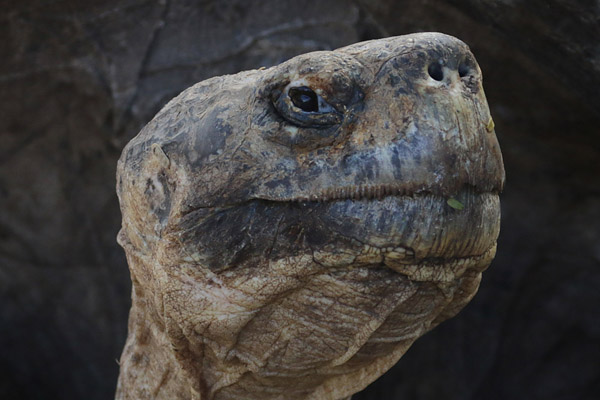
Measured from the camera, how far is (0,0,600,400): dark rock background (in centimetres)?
255

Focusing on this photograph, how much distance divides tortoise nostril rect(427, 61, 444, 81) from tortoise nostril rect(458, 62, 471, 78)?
50mm

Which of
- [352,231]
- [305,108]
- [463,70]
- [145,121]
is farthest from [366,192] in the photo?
[145,121]

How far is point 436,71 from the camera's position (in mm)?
1220

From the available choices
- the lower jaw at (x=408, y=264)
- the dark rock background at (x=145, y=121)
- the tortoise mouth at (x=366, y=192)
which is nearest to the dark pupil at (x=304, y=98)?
the tortoise mouth at (x=366, y=192)

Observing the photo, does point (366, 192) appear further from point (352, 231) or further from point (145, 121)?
point (145, 121)

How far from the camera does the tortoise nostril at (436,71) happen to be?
3.99 ft

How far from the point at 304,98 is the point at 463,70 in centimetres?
30

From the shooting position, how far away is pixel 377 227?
1166mm

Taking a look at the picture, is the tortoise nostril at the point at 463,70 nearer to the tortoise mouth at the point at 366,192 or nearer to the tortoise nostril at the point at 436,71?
the tortoise nostril at the point at 436,71

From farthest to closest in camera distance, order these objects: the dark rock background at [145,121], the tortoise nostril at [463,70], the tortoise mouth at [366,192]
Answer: the dark rock background at [145,121] → the tortoise nostril at [463,70] → the tortoise mouth at [366,192]

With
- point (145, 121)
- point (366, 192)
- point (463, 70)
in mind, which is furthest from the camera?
point (145, 121)

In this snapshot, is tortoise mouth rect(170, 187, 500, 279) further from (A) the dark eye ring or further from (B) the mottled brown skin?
(A) the dark eye ring

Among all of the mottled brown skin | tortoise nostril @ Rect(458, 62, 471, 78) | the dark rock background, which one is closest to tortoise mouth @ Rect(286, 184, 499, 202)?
the mottled brown skin

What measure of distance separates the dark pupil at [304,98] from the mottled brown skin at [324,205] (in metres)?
0.01
